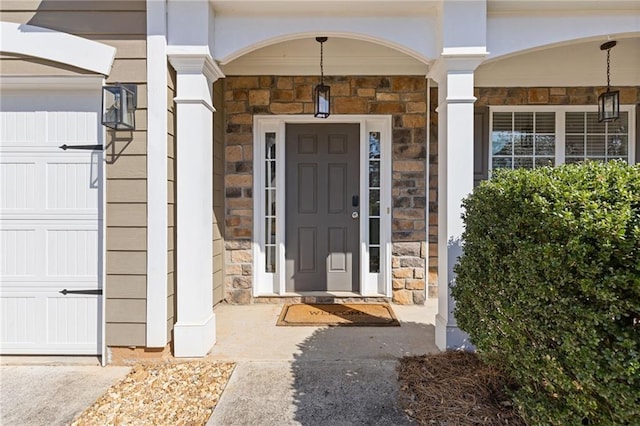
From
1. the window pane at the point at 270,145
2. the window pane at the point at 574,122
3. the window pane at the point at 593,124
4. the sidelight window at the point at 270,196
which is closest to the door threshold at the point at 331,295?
the sidelight window at the point at 270,196

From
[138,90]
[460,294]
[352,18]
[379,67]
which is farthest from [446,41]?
[138,90]

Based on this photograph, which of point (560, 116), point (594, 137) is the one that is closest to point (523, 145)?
point (560, 116)

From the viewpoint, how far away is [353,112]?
3879 millimetres

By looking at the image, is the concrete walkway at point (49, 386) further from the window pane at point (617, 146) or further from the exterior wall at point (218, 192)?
the window pane at point (617, 146)

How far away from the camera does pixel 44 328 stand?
2.67 m

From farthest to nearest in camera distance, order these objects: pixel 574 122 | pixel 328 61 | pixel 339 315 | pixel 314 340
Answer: pixel 574 122 < pixel 328 61 < pixel 339 315 < pixel 314 340

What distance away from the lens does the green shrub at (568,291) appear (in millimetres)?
1313

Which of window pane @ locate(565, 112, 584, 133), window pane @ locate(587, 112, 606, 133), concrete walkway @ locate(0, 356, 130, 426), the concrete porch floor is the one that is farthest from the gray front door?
window pane @ locate(587, 112, 606, 133)

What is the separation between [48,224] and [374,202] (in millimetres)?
2896

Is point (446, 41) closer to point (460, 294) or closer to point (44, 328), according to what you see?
point (460, 294)

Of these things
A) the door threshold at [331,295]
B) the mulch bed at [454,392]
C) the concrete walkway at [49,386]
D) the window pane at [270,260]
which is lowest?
the concrete walkway at [49,386]

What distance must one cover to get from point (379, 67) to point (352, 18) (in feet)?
3.58

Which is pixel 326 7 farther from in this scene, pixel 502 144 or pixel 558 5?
pixel 502 144

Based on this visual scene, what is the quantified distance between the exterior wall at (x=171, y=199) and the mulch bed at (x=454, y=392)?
5.48 feet
